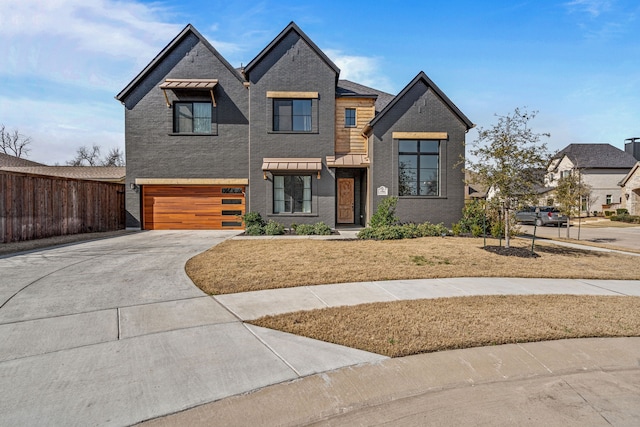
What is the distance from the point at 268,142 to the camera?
1608cm

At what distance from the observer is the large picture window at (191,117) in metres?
16.5

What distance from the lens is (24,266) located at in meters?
7.71

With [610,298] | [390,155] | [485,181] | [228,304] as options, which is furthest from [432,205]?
[228,304]

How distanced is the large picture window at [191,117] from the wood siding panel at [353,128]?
20.9 ft

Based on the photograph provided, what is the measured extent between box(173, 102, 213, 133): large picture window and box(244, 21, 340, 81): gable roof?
286cm

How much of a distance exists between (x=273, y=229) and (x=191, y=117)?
7.03 meters

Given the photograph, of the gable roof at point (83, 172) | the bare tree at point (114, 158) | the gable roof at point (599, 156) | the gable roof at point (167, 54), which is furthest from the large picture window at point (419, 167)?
the bare tree at point (114, 158)

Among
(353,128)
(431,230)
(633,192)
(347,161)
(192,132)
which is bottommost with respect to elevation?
(431,230)

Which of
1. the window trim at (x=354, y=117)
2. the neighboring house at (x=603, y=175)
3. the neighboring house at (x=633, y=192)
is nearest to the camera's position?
the window trim at (x=354, y=117)

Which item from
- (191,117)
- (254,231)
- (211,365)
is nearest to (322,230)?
(254,231)

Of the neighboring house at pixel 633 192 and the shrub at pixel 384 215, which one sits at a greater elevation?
the neighboring house at pixel 633 192

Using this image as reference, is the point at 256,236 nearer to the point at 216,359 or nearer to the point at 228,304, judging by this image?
the point at 228,304

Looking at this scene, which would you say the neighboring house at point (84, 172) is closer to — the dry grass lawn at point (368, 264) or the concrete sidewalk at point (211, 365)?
the dry grass lawn at point (368, 264)

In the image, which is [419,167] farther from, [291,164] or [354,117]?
[291,164]
